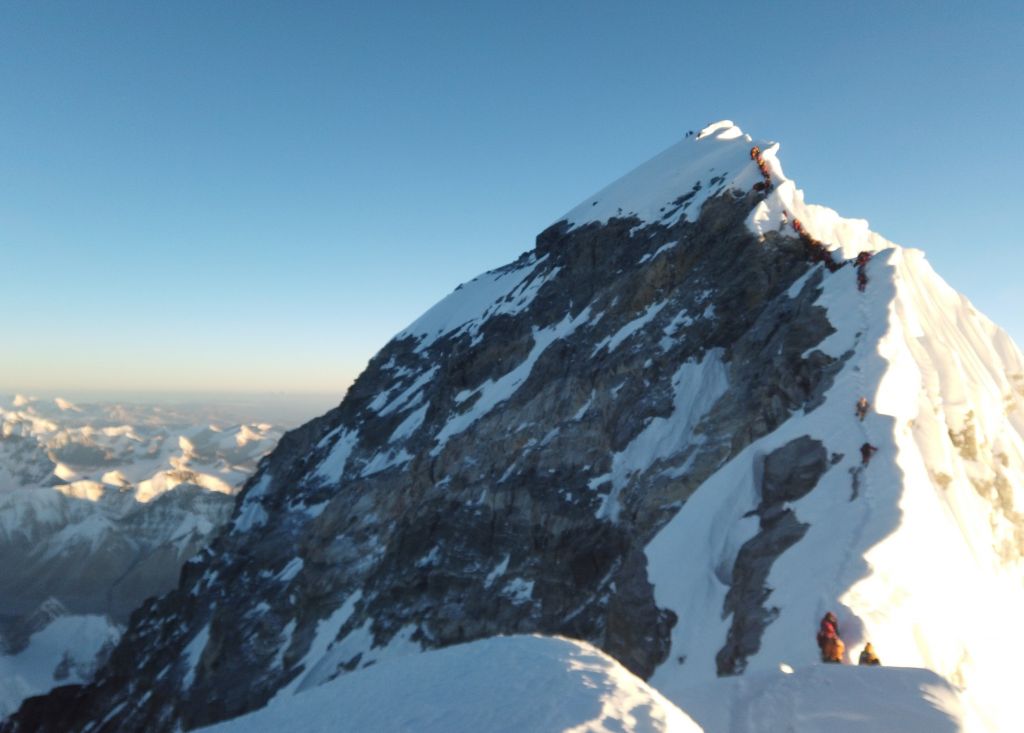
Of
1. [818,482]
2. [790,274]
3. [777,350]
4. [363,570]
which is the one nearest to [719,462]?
[777,350]

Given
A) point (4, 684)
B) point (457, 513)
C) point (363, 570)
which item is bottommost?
point (4, 684)

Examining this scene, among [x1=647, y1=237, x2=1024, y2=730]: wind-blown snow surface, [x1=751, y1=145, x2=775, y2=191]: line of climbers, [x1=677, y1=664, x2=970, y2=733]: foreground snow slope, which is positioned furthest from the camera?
[x1=751, y1=145, x2=775, y2=191]: line of climbers

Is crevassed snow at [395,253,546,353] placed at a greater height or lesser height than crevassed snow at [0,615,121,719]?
greater

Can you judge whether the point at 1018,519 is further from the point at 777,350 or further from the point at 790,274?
the point at 790,274

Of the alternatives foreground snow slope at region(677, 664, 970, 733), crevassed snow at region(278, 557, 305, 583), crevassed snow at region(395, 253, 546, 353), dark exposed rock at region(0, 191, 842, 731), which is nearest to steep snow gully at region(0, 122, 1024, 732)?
foreground snow slope at region(677, 664, 970, 733)

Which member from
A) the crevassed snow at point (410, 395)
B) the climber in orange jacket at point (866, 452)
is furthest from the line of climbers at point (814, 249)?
the crevassed snow at point (410, 395)

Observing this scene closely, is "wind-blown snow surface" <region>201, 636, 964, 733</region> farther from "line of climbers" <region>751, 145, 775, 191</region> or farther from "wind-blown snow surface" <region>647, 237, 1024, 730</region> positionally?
"line of climbers" <region>751, 145, 775, 191</region>

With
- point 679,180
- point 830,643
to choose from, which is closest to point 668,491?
point 830,643

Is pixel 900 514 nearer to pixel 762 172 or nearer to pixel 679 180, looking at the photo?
pixel 762 172
